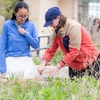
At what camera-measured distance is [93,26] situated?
46.5ft

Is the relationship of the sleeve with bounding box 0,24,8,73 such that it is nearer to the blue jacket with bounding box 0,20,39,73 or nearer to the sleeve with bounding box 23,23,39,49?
the blue jacket with bounding box 0,20,39,73

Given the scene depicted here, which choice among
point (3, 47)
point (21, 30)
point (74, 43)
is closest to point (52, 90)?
point (74, 43)

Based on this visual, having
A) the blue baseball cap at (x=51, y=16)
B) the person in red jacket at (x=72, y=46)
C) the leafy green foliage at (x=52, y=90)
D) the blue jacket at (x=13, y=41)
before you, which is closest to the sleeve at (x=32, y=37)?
the blue jacket at (x=13, y=41)

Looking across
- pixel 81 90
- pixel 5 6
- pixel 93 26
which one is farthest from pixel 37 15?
pixel 81 90

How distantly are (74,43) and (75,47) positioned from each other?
0.06 metres

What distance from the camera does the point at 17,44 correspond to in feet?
21.7

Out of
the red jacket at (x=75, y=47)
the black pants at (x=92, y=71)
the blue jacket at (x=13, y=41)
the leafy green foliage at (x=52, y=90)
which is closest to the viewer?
the leafy green foliage at (x=52, y=90)

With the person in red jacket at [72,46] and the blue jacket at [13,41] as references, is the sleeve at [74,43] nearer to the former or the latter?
the person in red jacket at [72,46]

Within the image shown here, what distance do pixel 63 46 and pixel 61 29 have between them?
310 mm

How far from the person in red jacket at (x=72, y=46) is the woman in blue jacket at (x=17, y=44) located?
0.26 m

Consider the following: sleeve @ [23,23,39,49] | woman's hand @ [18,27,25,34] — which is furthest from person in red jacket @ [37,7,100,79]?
woman's hand @ [18,27,25,34]

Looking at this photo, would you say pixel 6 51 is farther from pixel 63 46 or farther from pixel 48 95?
pixel 48 95

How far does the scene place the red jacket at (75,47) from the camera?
6.15m

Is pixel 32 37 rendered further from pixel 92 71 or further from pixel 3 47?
pixel 92 71
